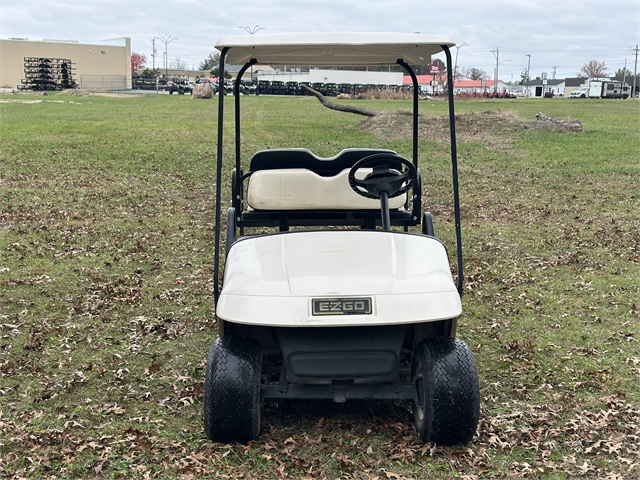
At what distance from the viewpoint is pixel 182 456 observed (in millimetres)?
3623

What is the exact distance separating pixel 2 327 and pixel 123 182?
23.7 ft

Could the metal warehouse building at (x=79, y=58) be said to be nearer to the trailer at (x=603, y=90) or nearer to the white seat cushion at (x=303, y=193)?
the trailer at (x=603, y=90)

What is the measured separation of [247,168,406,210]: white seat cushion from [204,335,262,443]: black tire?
2092 mm

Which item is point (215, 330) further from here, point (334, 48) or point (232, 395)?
point (334, 48)

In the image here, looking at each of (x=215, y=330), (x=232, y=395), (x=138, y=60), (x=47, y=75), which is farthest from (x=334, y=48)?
(x=138, y=60)

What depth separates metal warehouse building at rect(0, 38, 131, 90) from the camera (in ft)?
240

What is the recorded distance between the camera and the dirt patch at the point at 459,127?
1922 centimetres

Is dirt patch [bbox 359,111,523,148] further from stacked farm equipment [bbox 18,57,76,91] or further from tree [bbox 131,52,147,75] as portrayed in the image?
tree [bbox 131,52,147,75]

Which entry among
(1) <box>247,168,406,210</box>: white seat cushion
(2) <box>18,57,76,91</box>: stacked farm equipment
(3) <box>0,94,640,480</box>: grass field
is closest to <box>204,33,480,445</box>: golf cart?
(3) <box>0,94,640,480</box>: grass field

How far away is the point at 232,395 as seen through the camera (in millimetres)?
3547

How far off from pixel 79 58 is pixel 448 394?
83717 millimetres

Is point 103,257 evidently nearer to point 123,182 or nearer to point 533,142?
point 123,182

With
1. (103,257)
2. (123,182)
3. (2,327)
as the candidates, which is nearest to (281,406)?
(2,327)

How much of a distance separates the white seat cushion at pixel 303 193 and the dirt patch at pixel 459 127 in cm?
1316
